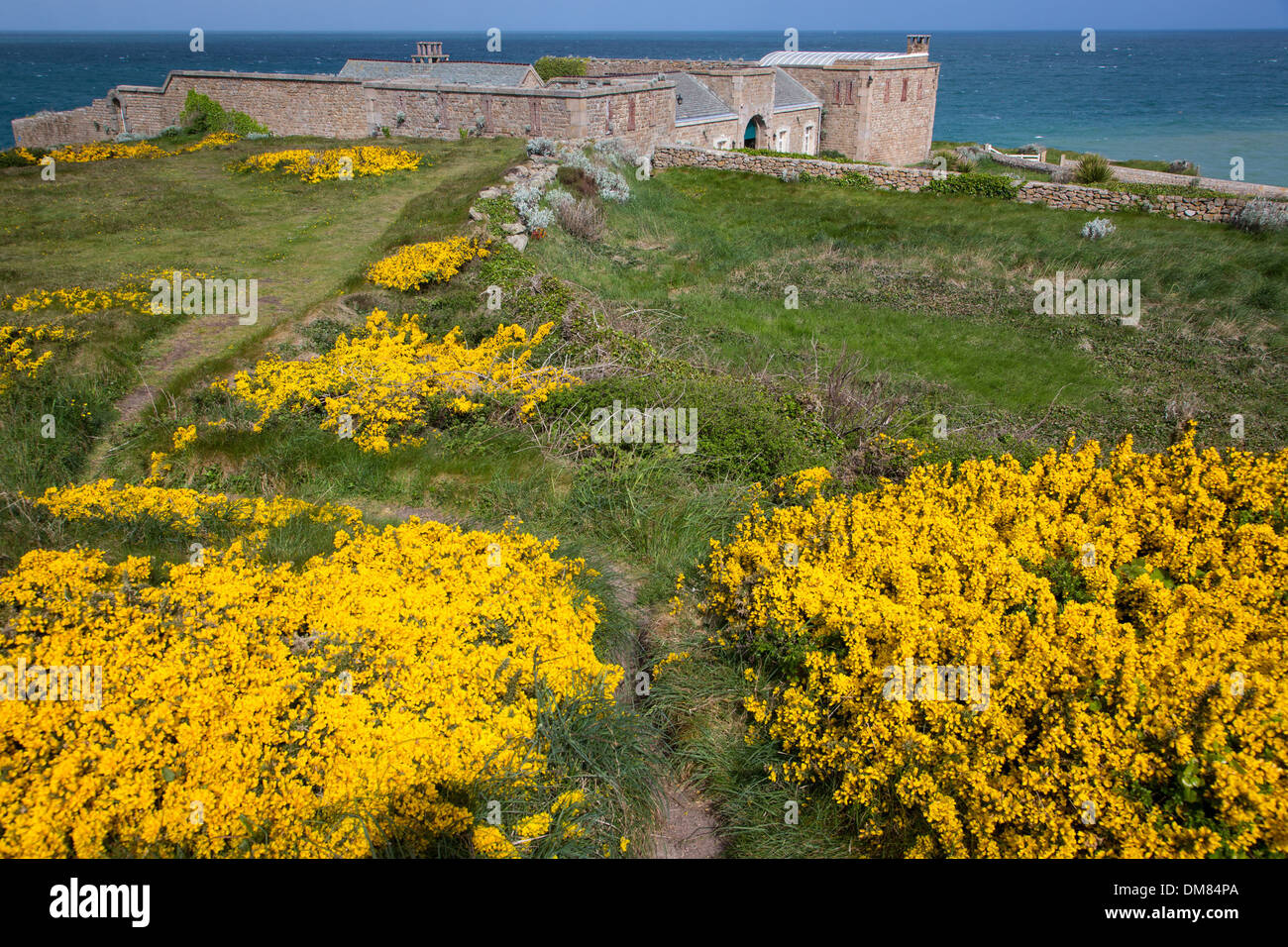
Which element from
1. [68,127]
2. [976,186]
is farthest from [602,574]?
[68,127]

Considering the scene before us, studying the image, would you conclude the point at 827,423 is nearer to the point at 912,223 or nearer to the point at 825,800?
the point at 825,800

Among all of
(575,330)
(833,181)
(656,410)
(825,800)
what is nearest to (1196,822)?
(825,800)

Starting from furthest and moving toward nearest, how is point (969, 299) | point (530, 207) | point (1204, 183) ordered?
point (1204, 183) < point (530, 207) < point (969, 299)

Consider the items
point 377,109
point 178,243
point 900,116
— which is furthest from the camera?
point 900,116

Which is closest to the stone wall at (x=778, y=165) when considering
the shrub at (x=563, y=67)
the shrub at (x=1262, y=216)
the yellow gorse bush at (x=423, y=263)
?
the shrub at (x=1262, y=216)

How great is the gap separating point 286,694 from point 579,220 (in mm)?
15605

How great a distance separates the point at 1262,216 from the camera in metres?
18.8

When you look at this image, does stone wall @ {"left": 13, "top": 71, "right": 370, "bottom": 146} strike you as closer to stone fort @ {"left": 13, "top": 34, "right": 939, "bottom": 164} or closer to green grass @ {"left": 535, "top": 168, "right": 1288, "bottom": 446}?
stone fort @ {"left": 13, "top": 34, "right": 939, "bottom": 164}

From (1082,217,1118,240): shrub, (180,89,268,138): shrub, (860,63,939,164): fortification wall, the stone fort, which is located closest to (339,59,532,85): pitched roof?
the stone fort

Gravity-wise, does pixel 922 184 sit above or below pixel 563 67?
below

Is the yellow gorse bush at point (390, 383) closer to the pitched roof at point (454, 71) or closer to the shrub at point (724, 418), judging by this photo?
the shrub at point (724, 418)

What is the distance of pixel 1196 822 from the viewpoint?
3732 millimetres

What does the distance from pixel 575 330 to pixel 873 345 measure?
606 centimetres

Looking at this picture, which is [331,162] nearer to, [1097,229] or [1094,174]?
[1097,229]
